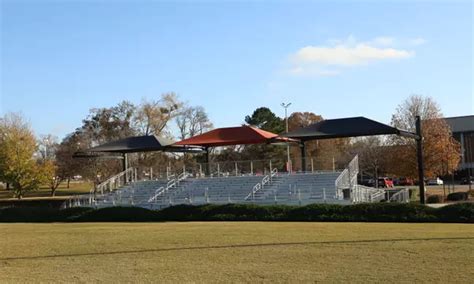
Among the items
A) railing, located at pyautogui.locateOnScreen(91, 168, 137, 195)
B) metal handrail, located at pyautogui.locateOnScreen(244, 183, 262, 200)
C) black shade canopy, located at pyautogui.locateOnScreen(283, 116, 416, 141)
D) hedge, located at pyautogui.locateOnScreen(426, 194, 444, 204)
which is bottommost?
hedge, located at pyautogui.locateOnScreen(426, 194, 444, 204)

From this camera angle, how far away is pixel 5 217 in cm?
3309

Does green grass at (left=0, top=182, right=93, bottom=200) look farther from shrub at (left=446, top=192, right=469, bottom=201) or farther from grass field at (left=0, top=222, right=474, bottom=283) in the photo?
grass field at (left=0, top=222, right=474, bottom=283)

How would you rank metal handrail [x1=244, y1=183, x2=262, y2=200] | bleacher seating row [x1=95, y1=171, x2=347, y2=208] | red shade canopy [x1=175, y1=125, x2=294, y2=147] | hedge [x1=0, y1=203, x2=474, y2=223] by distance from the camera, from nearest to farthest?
hedge [x1=0, y1=203, x2=474, y2=223] → bleacher seating row [x1=95, y1=171, x2=347, y2=208] → metal handrail [x1=244, y1=183, x2=262, y2=200] → red shade canopy [x1=175, y1=125, x2=294, y2=147]

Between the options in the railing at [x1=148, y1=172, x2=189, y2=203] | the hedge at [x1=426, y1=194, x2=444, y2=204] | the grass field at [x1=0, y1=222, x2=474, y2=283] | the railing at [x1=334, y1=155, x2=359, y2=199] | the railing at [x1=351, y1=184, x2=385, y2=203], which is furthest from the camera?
the railing at [x1=148, y1=172, x2=189, y2=203]

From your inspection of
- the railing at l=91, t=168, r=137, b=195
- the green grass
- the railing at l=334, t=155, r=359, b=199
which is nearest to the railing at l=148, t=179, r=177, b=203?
the railing at l=91, t=168, r=137, b=195

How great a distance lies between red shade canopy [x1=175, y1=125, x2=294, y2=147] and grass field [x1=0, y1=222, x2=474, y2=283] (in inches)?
778

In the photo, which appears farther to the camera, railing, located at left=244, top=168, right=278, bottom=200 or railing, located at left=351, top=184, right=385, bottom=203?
railing, located at left=244, top=168, right=278, bottom=200

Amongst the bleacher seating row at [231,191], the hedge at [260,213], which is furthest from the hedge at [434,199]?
the hedge at [260,213]

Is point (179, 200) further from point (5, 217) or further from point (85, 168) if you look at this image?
point (85, 168)

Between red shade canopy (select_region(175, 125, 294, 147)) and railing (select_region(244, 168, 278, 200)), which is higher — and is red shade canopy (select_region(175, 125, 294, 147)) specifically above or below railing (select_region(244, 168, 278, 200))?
above

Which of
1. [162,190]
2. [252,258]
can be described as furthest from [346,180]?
[252,258]

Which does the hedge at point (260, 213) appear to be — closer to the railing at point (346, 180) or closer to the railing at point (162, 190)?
the railing at point (162, 190)

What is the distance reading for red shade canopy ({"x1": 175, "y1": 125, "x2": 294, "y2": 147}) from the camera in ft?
119

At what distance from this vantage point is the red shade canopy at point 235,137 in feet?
119
